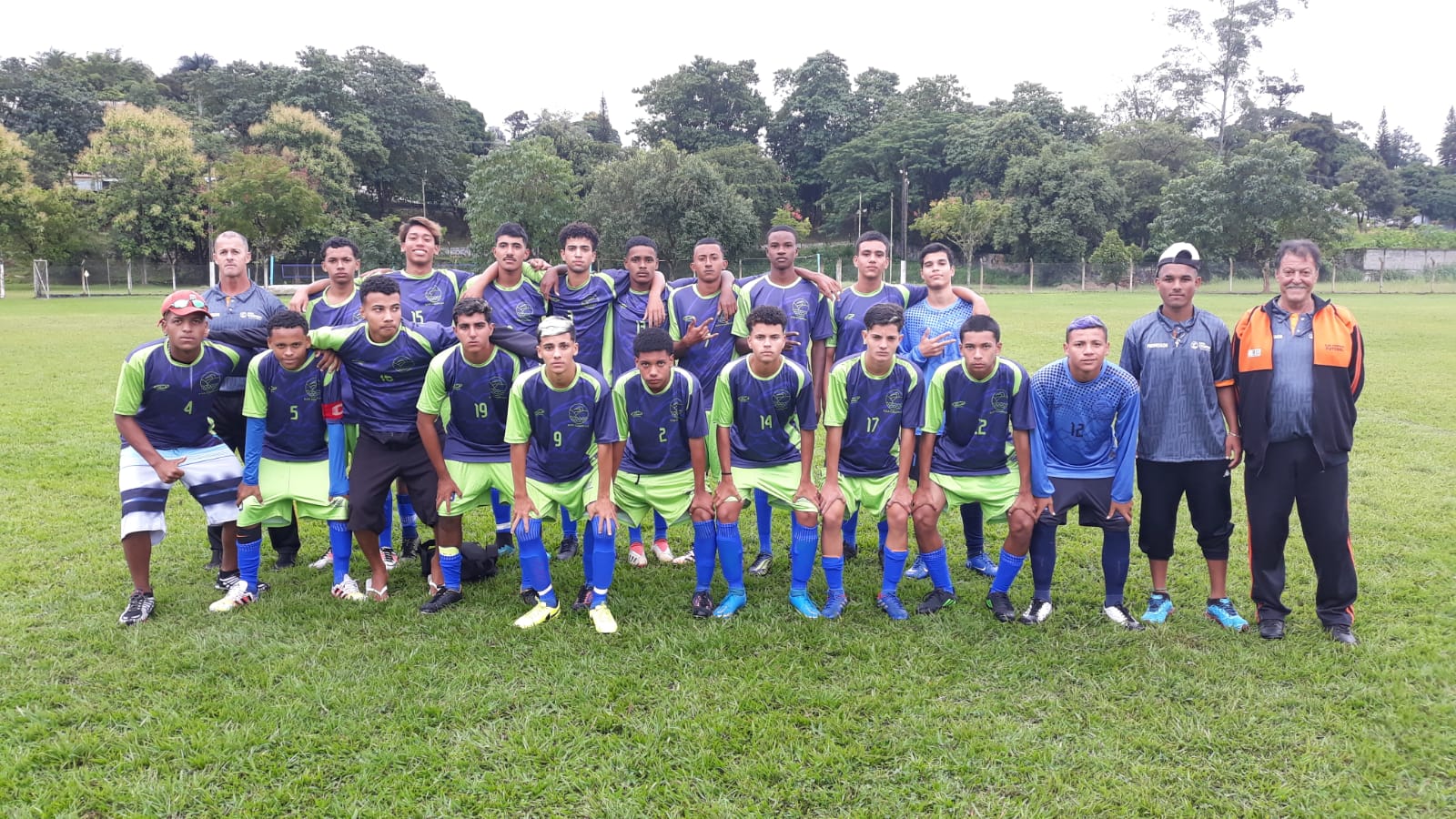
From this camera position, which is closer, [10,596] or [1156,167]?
[10,596]

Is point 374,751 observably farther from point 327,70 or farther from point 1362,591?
point 327,70

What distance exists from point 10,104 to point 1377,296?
7288 centimetres

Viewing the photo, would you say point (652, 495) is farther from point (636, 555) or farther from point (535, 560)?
point (636, 555)

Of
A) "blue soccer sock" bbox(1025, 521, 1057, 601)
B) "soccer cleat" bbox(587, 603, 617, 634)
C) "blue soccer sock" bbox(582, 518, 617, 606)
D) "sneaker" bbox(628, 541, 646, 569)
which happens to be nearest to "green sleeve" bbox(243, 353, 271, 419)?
"blue soccer sock" bbox(582, 518, 617, 606)

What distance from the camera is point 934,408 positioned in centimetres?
495

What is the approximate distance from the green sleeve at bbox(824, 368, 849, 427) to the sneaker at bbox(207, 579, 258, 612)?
353 cm

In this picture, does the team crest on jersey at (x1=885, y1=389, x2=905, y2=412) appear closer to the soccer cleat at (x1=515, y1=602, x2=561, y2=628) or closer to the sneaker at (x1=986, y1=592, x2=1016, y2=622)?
the sneaker at (x1=986, y1=592, x2=1016, y2=622)

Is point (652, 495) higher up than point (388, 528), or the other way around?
point (652, 495)

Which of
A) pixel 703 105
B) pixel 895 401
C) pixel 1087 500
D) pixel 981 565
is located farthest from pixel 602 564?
pixel 703 105

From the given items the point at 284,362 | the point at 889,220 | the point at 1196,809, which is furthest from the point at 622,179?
the point at 1196,809

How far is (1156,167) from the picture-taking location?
47.4m

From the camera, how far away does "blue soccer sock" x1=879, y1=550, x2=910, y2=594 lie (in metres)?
4.91

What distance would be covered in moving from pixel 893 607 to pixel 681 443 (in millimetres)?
1525

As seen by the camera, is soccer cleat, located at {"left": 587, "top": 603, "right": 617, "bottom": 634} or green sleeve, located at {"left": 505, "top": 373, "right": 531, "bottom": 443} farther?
green sleeve, located at {"left": 505, "top": 373, "right": 531, "bottom": 443}
